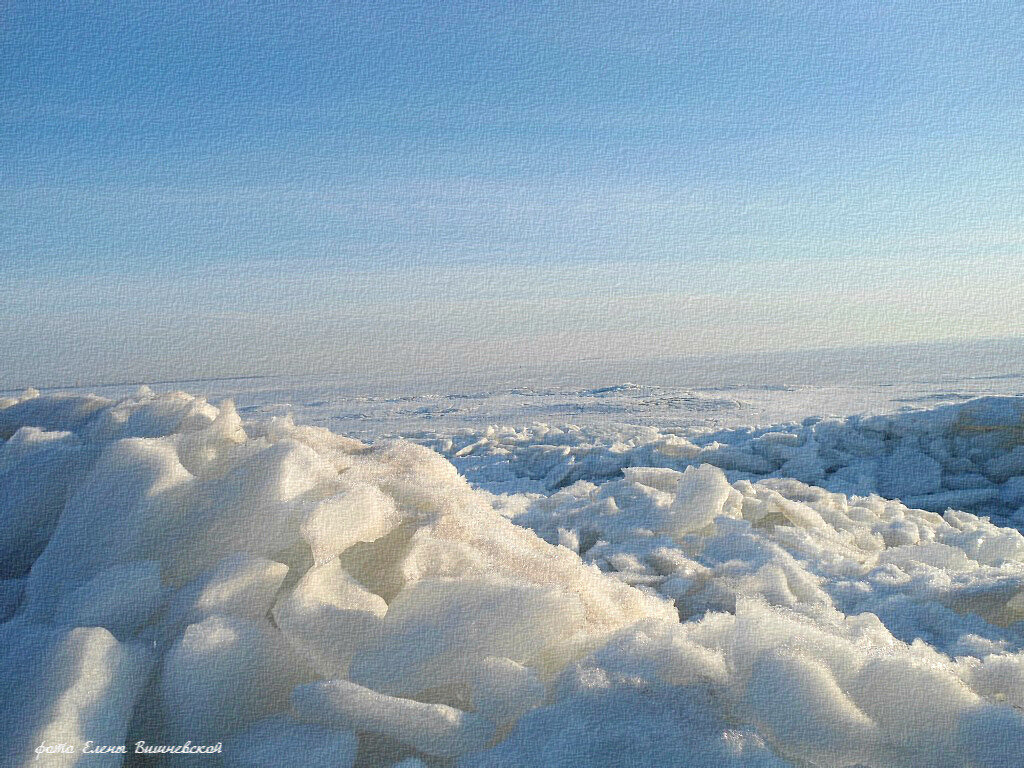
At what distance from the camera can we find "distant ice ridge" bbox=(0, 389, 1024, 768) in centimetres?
86

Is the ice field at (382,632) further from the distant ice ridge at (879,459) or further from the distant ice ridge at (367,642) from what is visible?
the distant ice ridge at (879,459)

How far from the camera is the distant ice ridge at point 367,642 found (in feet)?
2.81

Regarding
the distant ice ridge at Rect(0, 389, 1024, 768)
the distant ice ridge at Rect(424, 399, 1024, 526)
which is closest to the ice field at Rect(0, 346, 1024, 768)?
the distant ice ridge at Rect(0, 389, 1024, 768)

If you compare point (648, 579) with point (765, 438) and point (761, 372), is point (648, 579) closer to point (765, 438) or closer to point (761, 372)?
point (765, 438)

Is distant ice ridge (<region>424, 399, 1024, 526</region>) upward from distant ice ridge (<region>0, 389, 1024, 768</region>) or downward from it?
downward

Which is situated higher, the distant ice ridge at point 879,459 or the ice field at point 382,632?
the ice field at point 382,632

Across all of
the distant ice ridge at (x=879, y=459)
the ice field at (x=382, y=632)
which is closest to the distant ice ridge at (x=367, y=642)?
the ice field at (x=382, y=632)

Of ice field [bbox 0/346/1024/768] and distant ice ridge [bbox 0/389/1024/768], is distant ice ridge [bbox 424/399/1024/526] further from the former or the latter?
distant ice ridge [bbox 0/389/1024/768]

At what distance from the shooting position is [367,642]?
101 cm

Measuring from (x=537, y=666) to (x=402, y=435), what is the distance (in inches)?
382

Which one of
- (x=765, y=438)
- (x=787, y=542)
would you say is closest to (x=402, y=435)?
(x=765, y=438)

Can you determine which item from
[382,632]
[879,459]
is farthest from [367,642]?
[879,459]

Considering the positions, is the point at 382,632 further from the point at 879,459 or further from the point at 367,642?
the point at 879,459

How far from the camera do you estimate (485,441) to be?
7816mm
